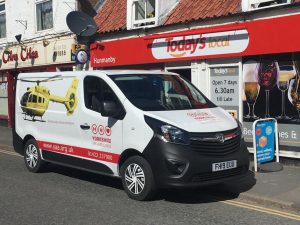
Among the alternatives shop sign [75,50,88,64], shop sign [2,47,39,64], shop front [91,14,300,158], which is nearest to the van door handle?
shop front [91,14,300,158]

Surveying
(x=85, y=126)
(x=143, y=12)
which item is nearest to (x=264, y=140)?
(x=85, y=126)

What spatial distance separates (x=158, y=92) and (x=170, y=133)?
3.83 ft

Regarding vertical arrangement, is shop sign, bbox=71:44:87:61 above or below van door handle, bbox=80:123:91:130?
above

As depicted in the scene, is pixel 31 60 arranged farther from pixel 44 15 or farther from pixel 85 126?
pixel 85 126

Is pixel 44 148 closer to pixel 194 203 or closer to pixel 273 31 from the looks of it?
pixel 194 203

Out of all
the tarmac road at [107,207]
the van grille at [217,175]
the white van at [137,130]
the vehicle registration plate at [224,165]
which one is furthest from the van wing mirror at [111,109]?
the vehicle registration plate at [224,165]

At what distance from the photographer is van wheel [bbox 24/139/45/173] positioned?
945cm

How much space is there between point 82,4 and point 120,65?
12.3 ft

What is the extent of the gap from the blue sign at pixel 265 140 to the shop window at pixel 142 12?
5.38m

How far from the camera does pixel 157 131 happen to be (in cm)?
682

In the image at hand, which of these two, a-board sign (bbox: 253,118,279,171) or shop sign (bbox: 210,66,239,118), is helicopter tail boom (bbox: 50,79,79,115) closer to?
a-board sign (bbox: 253,118,279,171)

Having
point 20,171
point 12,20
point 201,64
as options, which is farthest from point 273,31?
point 12,20

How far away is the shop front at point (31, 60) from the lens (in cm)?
1661

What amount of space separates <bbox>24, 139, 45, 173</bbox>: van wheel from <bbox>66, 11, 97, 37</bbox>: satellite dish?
232 inches
